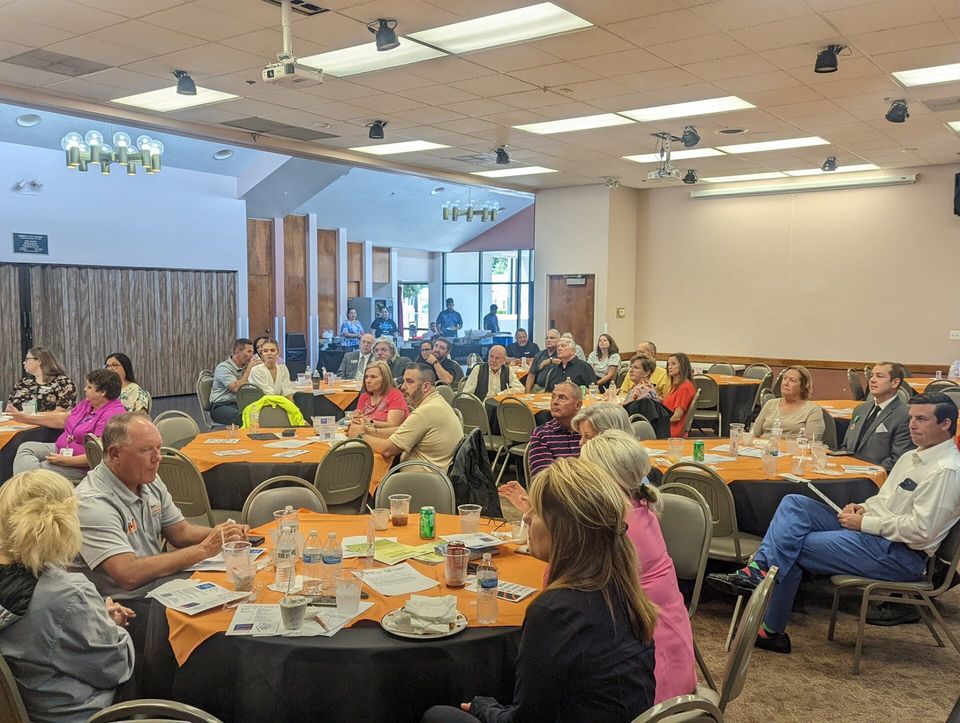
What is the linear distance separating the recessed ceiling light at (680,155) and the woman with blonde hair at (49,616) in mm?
9289

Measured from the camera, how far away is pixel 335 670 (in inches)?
91.8

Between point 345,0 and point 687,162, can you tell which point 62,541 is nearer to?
point 345,0

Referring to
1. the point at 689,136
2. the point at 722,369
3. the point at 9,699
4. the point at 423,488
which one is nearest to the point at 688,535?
the point at 423,488

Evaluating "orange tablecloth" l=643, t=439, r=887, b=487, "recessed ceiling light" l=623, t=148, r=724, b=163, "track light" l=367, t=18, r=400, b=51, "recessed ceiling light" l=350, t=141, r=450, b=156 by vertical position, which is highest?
"recessed ceiling light" l=350, t=141, r=450, b=156

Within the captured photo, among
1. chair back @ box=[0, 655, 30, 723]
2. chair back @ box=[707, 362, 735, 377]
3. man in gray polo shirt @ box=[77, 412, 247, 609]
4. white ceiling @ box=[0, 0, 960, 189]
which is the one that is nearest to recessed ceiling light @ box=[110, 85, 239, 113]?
white ceiling @ box=[0, 0, 960, 189]

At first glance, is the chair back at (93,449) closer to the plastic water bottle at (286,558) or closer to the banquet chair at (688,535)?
the plastic water bottle at (286,558)

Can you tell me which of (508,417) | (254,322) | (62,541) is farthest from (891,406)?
(254,322)

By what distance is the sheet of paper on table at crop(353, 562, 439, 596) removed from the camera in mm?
2758

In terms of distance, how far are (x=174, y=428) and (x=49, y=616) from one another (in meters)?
4.01

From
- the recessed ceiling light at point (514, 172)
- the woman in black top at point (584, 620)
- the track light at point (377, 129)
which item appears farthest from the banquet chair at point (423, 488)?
the recessed ceiling light at point (514, 172)

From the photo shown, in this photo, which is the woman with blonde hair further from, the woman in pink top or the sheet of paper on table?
the woman in pink top

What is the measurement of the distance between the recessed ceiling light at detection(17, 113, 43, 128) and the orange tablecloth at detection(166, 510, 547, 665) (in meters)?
9.94

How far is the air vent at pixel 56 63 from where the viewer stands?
6223 millimetres

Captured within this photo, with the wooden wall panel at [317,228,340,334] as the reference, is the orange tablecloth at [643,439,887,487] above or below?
below
